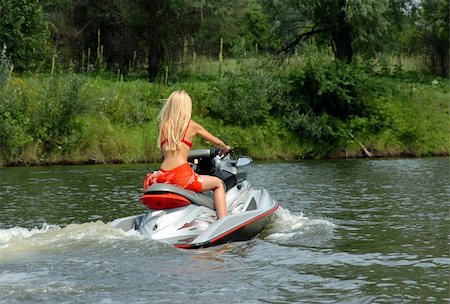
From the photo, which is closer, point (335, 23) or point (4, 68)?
point (4, 68)

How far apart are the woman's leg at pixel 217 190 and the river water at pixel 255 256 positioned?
21.3 inches

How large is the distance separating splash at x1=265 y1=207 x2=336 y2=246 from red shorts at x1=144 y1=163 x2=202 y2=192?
1.12 metres

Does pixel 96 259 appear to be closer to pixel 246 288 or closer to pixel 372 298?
pixel 246 288

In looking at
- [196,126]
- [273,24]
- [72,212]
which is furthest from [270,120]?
[196,126]

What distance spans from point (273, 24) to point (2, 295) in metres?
27.3

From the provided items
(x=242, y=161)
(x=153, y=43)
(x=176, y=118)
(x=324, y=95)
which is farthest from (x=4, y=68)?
(x=176, y=118)

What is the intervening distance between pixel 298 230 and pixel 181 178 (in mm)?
1850

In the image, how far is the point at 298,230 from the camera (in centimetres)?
1050

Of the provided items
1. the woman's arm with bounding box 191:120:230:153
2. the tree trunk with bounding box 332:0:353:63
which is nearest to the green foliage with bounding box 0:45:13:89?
the tree trunk with bounding box 332:0:353:63

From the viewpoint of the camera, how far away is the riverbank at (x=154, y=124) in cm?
2373

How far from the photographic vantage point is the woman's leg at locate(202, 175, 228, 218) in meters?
9.77

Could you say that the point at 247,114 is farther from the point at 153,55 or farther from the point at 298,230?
the point at 298,230

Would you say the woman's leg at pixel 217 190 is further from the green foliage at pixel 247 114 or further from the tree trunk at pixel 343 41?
the tree trunk at pixel 343 41

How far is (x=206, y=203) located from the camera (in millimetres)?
9773
